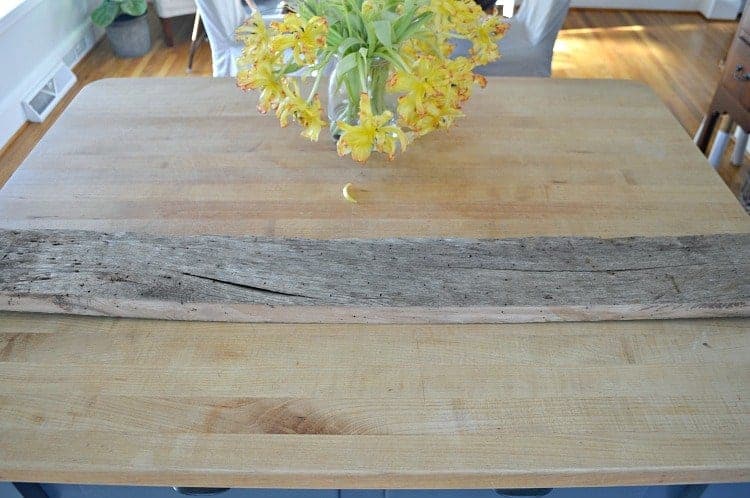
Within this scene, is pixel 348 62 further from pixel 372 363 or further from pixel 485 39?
pixel 372 363

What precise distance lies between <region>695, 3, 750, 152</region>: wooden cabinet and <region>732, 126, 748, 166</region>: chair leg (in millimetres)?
333

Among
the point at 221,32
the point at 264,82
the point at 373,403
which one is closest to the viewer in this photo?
the point at 373,403

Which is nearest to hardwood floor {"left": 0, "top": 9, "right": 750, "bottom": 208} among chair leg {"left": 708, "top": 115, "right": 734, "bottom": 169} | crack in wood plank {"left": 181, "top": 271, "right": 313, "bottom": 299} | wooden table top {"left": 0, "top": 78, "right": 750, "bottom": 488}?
chair leg {"left": 708, "top": 115, "right": 734, "bottom": 169}

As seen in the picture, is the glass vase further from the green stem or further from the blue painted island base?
the blue painted island base

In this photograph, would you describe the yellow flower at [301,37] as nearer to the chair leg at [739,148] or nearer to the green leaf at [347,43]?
the green leaf at [347,43]

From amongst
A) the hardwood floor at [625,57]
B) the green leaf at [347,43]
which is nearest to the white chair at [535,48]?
the hardwood floor at [625,57]

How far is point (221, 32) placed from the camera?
7.38 feet

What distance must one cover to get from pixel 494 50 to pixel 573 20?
323cm

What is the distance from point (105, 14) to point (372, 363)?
3.02m

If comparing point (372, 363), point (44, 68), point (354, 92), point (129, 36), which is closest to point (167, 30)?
point (129, 36)

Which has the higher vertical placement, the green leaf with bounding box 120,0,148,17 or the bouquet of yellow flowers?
the bouquet of yellow flowers

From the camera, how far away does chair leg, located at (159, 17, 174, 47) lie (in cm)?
352

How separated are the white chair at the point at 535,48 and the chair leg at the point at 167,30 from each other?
1959 mm

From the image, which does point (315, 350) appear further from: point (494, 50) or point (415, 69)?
point (494, 50)
